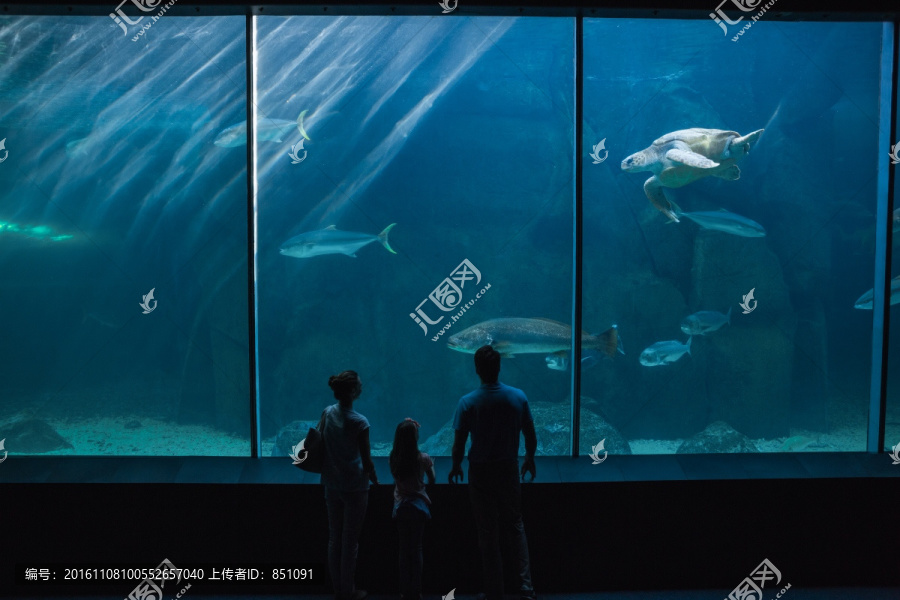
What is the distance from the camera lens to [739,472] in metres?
3.78

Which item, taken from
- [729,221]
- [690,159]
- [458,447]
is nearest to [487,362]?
[458,447]

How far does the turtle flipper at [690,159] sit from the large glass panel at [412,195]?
3803 mm

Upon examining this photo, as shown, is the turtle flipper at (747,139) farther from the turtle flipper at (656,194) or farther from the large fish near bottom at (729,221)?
the large fish near bottom at (729,221)

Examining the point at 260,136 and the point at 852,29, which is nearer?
the point at 260,136

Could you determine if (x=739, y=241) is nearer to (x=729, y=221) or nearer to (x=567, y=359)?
(x=729, y=221)

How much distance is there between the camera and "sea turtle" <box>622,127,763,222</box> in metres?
4.60

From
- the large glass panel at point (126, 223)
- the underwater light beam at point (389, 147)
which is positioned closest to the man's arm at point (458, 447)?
the large glass panel at point (126, 223)

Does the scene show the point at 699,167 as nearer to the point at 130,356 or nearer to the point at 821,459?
the point at 821,459

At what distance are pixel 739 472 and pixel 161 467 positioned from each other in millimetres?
3718

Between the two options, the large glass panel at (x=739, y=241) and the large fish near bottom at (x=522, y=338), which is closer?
the large fish near bottom at (x=522, y=338)

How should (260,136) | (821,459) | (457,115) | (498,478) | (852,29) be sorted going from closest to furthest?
(498,478)
(821,459)
(260,136)
(457,115)
(852,29)

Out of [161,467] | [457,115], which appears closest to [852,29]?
[457,115]

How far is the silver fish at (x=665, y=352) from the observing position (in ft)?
18.8

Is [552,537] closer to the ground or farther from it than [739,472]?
closer to the ground
